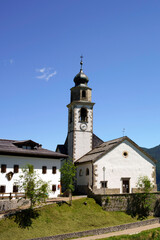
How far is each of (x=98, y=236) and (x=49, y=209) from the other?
6.59m

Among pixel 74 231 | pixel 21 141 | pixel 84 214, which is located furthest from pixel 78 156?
pixel 74 231

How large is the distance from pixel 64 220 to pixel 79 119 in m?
23.6

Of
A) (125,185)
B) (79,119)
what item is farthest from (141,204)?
(79,119)

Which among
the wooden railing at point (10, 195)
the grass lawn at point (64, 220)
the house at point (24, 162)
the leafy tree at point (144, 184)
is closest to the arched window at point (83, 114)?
the house at point (24, 162)

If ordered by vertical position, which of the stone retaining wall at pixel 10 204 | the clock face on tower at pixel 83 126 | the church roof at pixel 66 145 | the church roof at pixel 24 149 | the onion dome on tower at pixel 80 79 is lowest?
the stone retaining wall at pixel 10 204

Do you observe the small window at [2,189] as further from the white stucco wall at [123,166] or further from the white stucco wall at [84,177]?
the white stucco wall at [123,166]

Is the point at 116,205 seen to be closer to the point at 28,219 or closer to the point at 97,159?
the point at 97,159

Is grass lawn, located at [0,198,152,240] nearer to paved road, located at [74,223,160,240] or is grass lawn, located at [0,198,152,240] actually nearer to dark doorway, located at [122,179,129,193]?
paved road, located at [74,223,160,240]

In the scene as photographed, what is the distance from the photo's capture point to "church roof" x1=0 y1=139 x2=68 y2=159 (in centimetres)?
3747

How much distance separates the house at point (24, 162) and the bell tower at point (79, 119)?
9.63 meters

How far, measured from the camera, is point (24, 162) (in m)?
38.3

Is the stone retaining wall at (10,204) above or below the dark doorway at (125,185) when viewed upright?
below

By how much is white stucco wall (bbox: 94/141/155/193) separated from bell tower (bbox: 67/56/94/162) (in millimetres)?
8289

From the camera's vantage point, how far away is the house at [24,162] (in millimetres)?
36625
